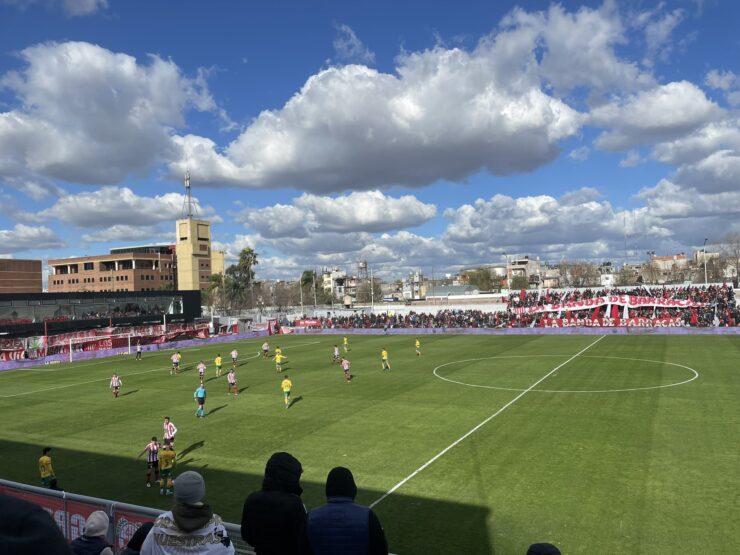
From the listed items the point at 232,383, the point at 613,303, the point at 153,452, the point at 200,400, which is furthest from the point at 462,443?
the point at 613,303

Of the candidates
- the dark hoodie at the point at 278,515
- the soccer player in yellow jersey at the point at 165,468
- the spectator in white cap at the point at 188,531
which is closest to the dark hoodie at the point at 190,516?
the spectator in white cap at the point at 188,531

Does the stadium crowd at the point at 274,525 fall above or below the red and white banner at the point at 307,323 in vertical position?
above

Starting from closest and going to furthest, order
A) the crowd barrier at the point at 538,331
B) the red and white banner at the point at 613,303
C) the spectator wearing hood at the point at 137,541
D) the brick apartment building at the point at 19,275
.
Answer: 1. the spectator wearing hood at the point at 137,541
2. the crowd barrier at the point at 538,331
3. the red and white banner at the point at 613,303
4. the brick apartment building at the point at 19,275

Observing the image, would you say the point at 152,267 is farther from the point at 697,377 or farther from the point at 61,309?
the point at 697,377

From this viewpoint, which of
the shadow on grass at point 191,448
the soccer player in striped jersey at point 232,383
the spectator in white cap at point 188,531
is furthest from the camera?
the soccer player in striped jersey at point 232,383

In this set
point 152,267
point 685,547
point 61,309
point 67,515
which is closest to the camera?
point 67,515

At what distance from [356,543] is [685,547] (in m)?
9.72

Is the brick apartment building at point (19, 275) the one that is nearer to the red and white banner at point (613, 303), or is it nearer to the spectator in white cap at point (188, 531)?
the red and white banner at point (613, 303)

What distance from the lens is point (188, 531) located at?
4594mm

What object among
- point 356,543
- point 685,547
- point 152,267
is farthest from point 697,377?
point 152,267

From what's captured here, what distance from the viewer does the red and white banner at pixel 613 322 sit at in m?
58.8

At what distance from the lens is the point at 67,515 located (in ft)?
29.8

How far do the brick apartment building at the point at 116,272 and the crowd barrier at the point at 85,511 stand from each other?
134 m

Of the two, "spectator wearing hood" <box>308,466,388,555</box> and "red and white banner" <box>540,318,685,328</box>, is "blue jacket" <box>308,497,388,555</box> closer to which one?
"spectator wearing hood" <box>308,466,388,555</box>
